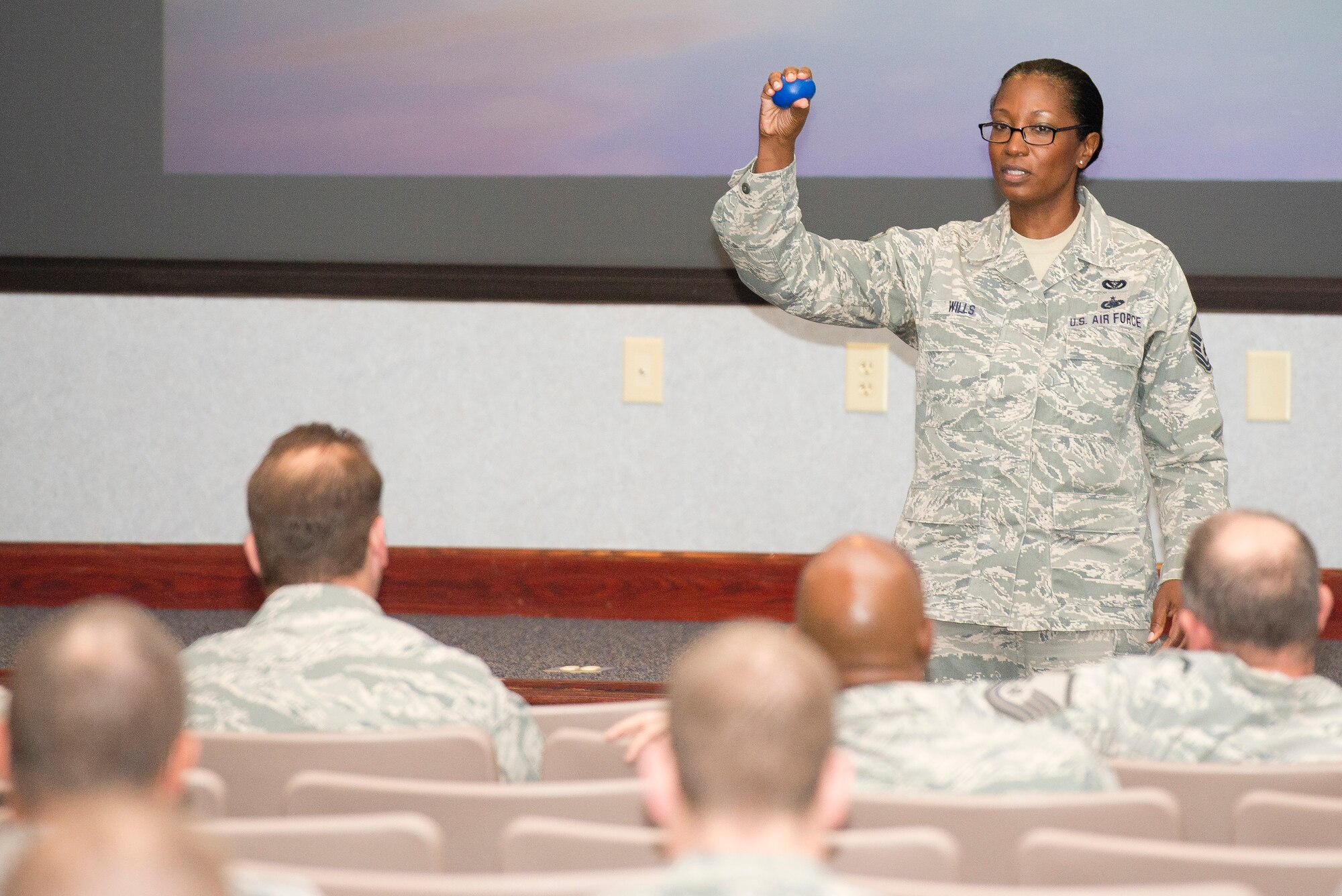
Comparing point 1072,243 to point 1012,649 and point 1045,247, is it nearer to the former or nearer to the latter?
point 1045,247

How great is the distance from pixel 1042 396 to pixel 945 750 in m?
1.27

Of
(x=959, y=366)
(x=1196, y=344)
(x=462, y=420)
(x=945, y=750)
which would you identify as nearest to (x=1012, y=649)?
(x=959, y=366)

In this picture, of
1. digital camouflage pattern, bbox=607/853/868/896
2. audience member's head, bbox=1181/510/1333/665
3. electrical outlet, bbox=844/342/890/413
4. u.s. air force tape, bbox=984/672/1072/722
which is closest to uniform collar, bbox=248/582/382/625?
u.s. air force tape, bbox=984/672/1072/722

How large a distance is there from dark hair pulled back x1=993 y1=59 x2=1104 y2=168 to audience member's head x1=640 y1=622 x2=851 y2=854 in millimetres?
1822

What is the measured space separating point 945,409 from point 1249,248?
1.30m

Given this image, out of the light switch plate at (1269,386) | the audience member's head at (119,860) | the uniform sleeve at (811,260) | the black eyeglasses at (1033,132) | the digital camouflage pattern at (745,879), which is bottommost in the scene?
the digital camouflage pattern at (745,879)

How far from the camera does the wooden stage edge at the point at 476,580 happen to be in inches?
142

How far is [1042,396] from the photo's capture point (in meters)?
2.64

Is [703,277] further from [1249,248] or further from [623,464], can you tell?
[1249,248]

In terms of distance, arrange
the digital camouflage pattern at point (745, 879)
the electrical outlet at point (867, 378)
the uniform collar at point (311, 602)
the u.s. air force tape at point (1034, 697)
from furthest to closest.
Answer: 1. the electrical outlet at point (867, 378)
2. the uniform collar at point (311, 602)
3. the u.s. air force tape at point (1034, 697)
4. the digital camouflage pattern at point (745, 879)

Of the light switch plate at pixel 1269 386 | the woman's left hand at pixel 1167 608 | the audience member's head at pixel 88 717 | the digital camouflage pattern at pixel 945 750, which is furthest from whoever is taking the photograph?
the light switch plate at pixel 1269 386

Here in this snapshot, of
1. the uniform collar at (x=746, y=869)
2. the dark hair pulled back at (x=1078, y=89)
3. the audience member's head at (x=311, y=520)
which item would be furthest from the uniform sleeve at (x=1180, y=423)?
the uniform collar at (x=746, y=869)

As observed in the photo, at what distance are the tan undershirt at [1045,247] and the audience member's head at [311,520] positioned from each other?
1.40m

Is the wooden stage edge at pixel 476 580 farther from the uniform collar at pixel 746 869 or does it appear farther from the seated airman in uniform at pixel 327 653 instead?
the uniform collar at pixel 746 869
